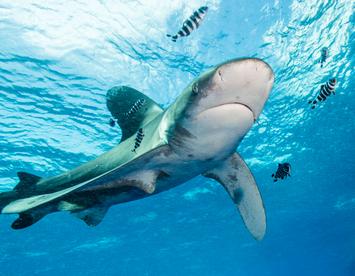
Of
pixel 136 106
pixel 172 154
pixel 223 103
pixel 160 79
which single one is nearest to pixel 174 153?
pixel 172 154

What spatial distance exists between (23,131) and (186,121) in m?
13.4

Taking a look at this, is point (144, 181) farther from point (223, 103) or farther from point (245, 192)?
point (223, 103)

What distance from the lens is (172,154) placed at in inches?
198

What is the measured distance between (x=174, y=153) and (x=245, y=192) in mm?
2280

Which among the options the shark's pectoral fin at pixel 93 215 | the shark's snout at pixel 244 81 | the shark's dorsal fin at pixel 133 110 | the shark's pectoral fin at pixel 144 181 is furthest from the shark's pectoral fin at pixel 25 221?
the shark's snout at pixel 244 81

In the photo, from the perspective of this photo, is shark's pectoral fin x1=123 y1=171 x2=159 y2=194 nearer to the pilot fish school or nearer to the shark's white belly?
the pilot fish school

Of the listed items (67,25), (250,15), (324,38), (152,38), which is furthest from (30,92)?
(324,38)

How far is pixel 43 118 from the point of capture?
1443 cm

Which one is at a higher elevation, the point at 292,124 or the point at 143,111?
the point at 292,124

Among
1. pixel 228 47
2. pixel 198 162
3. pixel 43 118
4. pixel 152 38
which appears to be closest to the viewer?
pixel 198 162

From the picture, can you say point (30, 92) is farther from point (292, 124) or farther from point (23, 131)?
point (292, 124)

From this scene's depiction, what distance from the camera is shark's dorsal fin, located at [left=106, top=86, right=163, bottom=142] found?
673cm

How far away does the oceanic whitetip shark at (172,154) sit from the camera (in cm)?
365

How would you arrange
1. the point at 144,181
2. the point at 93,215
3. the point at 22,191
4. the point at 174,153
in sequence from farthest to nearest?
1. the point at 93,215
2. the point at 22,191
3. the point at 144,181
4. the point at 174,153
